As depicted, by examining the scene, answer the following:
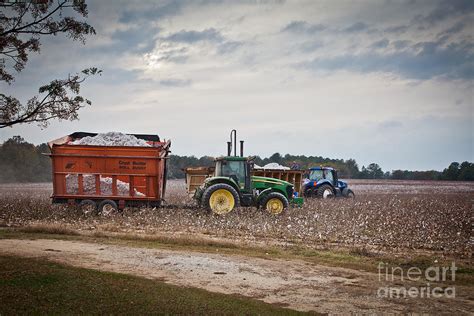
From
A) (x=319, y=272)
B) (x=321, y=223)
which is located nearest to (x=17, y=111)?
(x=319, y=272)

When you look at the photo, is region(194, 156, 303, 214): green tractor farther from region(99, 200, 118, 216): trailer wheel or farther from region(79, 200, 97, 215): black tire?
region(79, 200, 97, 215): black tire

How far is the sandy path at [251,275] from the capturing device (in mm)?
6614

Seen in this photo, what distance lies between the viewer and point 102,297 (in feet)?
20.6

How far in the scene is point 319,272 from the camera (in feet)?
27.9

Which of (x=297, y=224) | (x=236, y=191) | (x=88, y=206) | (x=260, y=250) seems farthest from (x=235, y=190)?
(x=260, y=250)

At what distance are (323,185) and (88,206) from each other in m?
14.3

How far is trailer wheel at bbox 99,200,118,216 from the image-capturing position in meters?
15.8

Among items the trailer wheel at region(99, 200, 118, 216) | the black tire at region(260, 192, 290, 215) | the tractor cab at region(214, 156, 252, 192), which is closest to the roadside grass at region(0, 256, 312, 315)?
the trailer wheel at region(99, 200, 118, 216)

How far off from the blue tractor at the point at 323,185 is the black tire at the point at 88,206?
13.6 m

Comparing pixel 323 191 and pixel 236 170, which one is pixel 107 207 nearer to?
pixel 236 170

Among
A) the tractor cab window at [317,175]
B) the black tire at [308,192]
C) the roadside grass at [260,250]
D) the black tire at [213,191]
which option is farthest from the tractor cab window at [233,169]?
Answer: the tractor cab window at [317,175]

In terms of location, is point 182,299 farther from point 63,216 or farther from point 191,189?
point 191,189

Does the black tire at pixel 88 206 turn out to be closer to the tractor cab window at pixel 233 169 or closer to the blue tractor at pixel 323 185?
the tractor cab window at pixel 233 169

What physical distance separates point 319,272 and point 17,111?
21.3 feet
